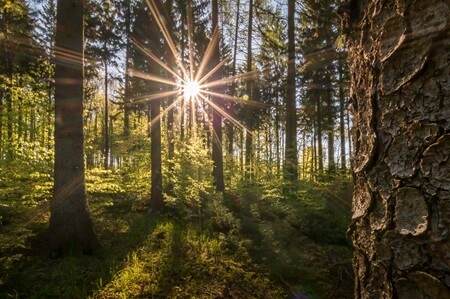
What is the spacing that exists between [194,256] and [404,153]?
5437mm

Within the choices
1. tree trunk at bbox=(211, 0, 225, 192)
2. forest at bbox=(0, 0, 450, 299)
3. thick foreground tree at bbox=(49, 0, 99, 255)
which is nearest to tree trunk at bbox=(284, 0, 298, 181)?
forest at bbox=(0, 0, 450, 299)

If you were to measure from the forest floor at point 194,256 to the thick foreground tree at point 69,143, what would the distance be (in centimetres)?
47

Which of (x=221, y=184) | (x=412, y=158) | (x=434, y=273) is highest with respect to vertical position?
(x=412, y=158)

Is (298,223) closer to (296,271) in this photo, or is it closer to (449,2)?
(296,271)

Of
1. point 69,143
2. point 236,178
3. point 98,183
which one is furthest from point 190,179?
point 236,178

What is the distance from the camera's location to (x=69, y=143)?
5.43m

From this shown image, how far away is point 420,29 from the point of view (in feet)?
2.39

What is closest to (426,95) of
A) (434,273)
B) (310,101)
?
(434,273)

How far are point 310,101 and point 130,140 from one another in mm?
11568

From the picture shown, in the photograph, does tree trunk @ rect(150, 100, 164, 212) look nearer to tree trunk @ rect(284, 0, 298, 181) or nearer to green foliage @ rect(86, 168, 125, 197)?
green foliage @ rect(86, 168, 125, 197)

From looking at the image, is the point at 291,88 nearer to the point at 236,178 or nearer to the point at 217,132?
the point at 217,132

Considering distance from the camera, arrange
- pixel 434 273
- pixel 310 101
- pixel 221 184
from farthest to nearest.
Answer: pixel 310 101
pixel 221 184
pixel 434 273

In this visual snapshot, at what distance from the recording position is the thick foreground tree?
5301 millimetres

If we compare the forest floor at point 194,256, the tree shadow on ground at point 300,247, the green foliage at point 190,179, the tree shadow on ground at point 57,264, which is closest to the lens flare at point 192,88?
the green foliage at point 190,179
